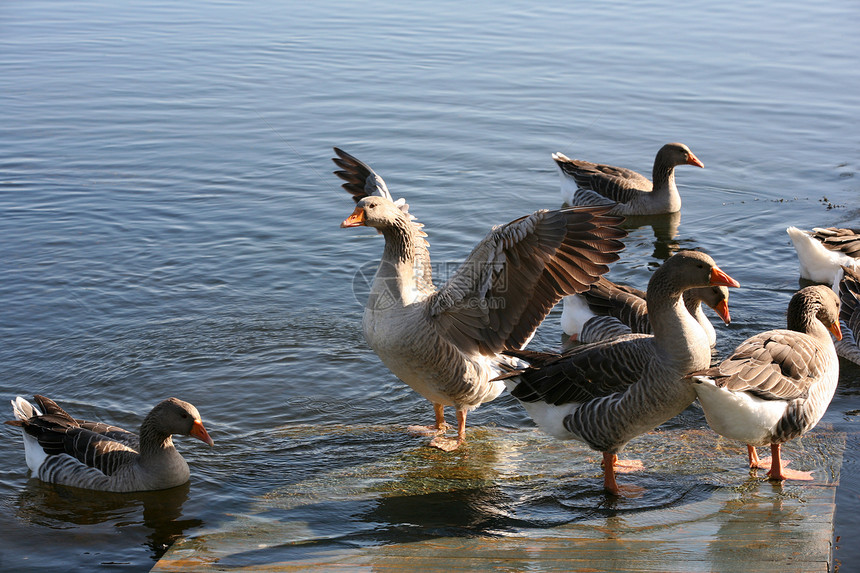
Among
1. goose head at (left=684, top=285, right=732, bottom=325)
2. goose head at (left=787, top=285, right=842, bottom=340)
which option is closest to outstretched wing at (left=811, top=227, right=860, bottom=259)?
goose head at (left=787, top=285, right=842, bottom=340)

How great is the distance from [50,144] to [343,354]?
867 centimetres

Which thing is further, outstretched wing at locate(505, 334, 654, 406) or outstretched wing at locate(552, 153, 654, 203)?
outstretched wing at locate(552, 153, 654, 203)

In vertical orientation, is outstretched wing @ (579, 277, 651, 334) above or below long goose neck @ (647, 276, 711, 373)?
below

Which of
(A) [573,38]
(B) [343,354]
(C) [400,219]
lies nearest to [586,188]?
(B) [343,354]

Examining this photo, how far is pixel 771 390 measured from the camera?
18.2 ft

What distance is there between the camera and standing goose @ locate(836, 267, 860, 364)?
27.0 ft

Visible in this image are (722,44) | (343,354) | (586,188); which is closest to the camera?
(343,354)

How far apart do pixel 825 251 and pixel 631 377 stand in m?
4.88

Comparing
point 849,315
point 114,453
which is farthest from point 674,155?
point 114,453

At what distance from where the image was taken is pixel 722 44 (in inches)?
867

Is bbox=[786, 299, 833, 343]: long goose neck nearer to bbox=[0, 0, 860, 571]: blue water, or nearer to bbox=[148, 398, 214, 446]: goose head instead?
bbox=[0, 0, 860, 571]: blue water

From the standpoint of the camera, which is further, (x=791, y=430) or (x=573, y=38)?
(x=573, y=38)

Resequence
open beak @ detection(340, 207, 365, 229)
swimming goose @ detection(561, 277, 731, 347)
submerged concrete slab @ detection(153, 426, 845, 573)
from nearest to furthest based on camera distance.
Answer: submerged concrete slab @ detection(153, 426, 845, 573), open beak @ detection(340, 207, 365, 229), swimming goose @ detection(561, 277, 731, 347)

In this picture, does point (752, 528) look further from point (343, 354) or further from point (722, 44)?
point (722, 44)
